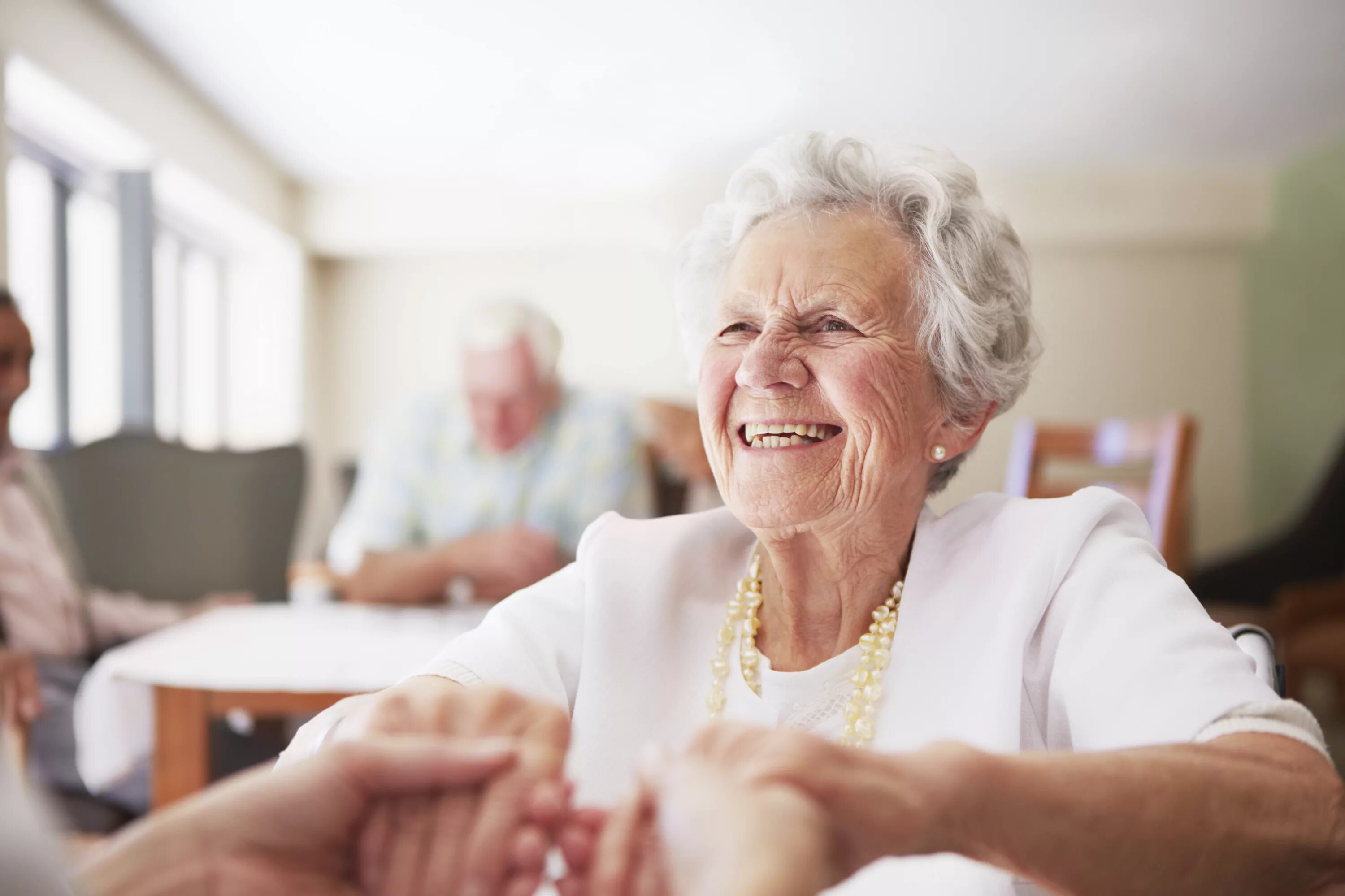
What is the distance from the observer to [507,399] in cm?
220

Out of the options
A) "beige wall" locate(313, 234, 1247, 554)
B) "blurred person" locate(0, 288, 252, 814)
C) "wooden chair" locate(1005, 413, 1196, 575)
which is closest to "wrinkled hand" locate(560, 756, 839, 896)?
"wooden chair" locate(1005, 413, 1196, 575)

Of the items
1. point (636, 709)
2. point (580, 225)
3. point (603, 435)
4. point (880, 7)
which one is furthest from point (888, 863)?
point (580, 225)

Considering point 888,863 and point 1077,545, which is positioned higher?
point 1077,545

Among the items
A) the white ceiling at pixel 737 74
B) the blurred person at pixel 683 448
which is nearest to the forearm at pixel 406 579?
the blurred person at pixel 683 448

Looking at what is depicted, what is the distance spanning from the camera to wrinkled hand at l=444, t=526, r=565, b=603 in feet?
5.47

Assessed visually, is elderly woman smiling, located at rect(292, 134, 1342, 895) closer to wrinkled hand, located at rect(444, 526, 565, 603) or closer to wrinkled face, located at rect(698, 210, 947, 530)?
wrinkled face, located at rect(698, 210, 947, 530)

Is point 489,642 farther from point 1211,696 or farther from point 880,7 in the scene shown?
point 880,7

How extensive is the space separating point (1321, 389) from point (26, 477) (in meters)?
5.22

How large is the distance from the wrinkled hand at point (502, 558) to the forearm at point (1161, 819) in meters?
1.22

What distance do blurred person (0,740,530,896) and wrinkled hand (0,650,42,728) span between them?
114cm

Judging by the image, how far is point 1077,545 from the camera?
0.67m

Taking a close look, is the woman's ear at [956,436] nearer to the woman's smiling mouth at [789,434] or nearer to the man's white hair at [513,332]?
the woman's smiling mouth at [789,434]

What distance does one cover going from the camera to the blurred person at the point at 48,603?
4.56 feet

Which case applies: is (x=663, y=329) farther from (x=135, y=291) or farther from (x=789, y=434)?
(x=789, y=434)
